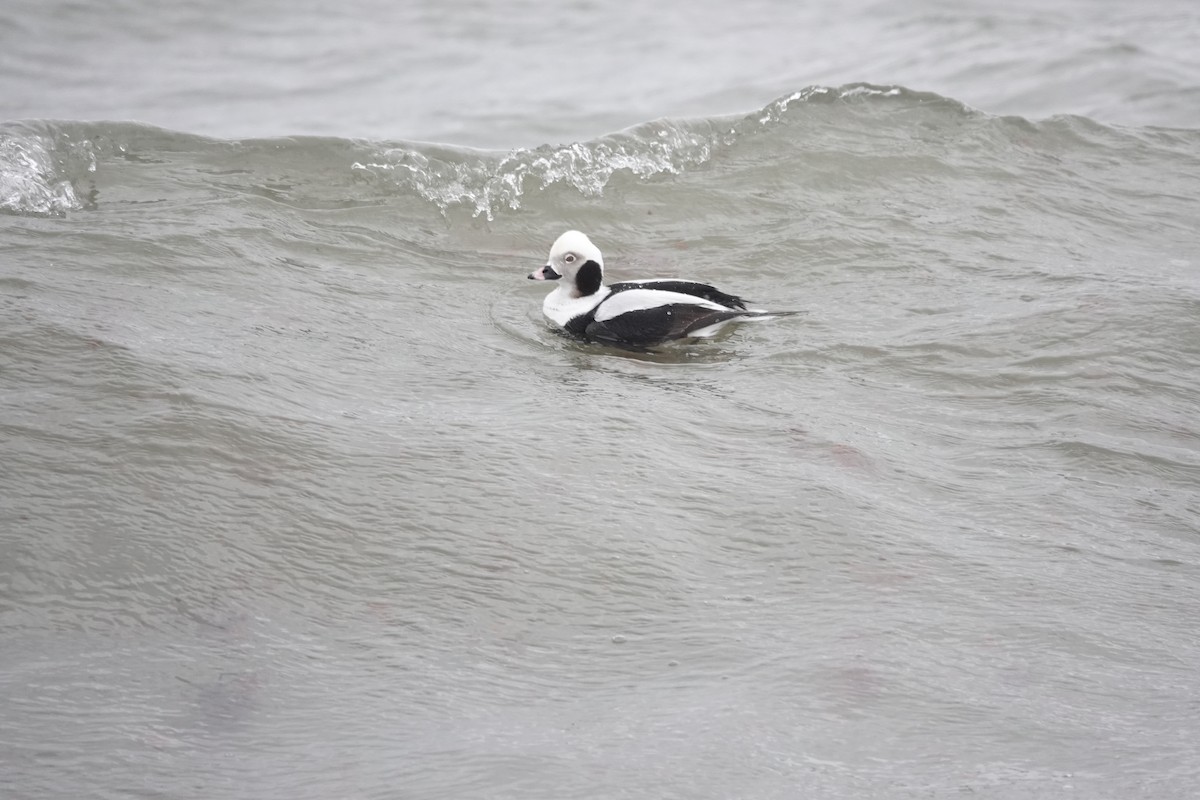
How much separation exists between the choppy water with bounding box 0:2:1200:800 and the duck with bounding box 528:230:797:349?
0.43 ft

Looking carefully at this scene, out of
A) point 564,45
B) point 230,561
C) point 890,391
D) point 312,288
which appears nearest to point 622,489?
point 230,561

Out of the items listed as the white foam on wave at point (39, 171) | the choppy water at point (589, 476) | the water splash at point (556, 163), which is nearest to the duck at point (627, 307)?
the choppy water at point (589, 476)

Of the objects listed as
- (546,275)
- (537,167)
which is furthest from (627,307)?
(537,167)

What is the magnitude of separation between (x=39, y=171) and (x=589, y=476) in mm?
4946

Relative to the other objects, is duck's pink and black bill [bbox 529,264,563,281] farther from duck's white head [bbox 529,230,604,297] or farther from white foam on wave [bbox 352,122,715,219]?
white foam on wave [bbox 352,122,715,219]

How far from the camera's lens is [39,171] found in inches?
319

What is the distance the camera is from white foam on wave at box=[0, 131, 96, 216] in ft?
25.2

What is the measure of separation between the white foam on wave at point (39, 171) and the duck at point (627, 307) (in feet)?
9.92

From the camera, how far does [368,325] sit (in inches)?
261

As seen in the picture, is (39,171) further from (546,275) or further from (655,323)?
(655,323)

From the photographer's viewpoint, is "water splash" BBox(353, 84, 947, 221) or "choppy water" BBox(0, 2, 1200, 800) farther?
"water splash" BBox(353, 84, 947, 221)

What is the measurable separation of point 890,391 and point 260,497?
3.09m

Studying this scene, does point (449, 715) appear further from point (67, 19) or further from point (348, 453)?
point (67, 19)

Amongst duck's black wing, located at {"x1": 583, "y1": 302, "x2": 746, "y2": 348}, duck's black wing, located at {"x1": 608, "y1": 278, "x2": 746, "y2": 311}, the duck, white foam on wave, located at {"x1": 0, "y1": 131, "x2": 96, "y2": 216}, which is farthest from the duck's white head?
white foam on wave, located at {"x1": 0, "y1": 131, "x2": 96, "y2": 216}
